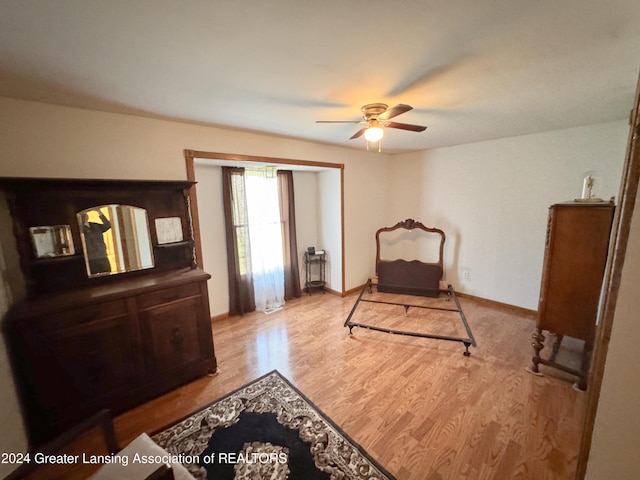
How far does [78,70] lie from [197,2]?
100cm

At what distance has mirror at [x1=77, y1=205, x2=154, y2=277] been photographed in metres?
1.97

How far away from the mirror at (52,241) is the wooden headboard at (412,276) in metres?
3.38

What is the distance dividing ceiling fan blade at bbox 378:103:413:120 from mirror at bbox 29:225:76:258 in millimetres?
2561

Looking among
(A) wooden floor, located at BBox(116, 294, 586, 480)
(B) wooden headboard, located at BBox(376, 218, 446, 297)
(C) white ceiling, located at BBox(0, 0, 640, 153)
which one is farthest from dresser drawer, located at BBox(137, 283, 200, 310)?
(B) wooden headboard, located at BBox(376, 218, 446, 297)

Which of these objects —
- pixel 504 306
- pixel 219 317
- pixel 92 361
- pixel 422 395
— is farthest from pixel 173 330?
pixel 504 306

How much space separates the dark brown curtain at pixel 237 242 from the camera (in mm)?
3199

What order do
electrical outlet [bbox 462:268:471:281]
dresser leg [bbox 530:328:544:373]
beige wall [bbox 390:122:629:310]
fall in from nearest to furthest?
1. dresser leg [bbox 530:328:544:373]
2. beige wall [bbox 390:122:629:310]
3. electrical outlet [bbox 462:268:471:281]

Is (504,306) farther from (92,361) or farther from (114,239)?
(114,239)

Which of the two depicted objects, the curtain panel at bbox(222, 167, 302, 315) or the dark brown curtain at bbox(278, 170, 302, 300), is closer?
the curtain panel at bbox(222, 167, 302, 315)

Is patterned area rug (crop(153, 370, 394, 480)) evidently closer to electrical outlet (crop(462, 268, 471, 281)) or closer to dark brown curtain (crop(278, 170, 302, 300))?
dark brown curtain (crop(278, 170, 302, 300))

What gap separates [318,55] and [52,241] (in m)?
2.30

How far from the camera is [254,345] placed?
2699mm

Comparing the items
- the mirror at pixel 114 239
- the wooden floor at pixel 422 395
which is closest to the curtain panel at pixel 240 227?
the wooden floor at pixel 422 395

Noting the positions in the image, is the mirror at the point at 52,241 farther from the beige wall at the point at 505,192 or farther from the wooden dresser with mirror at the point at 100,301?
the beige wall at the point at 505,192
